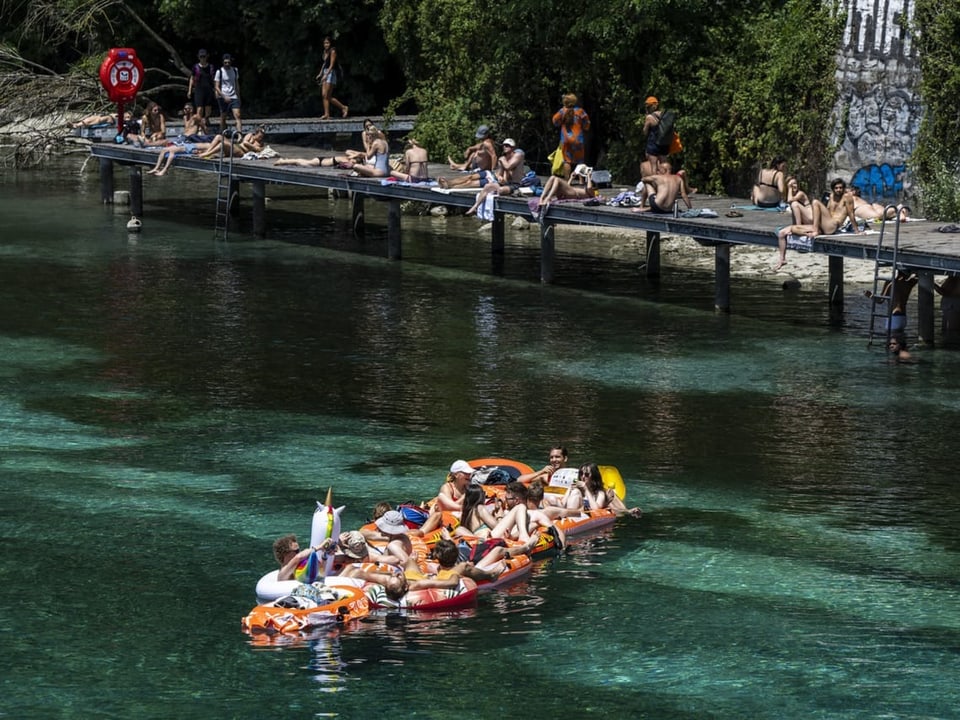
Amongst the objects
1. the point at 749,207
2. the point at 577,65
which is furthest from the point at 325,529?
the point at 577,65

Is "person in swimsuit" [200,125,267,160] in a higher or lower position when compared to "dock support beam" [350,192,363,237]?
higher

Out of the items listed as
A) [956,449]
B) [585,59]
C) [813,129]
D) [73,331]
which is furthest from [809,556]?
[585,59]

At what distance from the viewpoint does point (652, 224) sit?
31016 millimetres

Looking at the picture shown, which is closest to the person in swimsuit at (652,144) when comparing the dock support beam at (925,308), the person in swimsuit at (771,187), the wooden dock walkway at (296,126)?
the person in swimsuit at (771,187)

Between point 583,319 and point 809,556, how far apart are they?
1277cm

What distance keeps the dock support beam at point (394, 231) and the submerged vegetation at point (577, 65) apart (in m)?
6.22

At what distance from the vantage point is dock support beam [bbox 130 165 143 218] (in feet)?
138

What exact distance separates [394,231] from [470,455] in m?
15.2

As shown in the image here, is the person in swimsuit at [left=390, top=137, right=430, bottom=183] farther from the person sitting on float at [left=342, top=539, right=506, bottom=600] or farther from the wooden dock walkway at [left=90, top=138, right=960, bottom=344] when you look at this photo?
the person sitting on float at [left=342, top=539, right=506, bottom=600]

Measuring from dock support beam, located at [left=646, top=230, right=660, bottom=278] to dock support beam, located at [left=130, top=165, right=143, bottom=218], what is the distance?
13817 millimetres

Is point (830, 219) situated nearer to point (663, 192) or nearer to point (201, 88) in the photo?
point (663, 192)

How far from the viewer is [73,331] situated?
2931 cm

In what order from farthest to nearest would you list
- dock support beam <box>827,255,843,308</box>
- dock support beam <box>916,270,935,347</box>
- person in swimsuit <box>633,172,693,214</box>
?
person in swimsuit <box>633,172,693,214</box>, dock support beam <box>827,255,843,308</box>, dock support beam <box>916,270,935,347</box>

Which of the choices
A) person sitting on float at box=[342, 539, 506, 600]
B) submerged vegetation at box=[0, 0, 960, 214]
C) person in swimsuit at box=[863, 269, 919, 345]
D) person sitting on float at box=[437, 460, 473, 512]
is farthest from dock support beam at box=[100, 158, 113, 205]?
person sitting on float at box=[342, 539, 506, 600]
